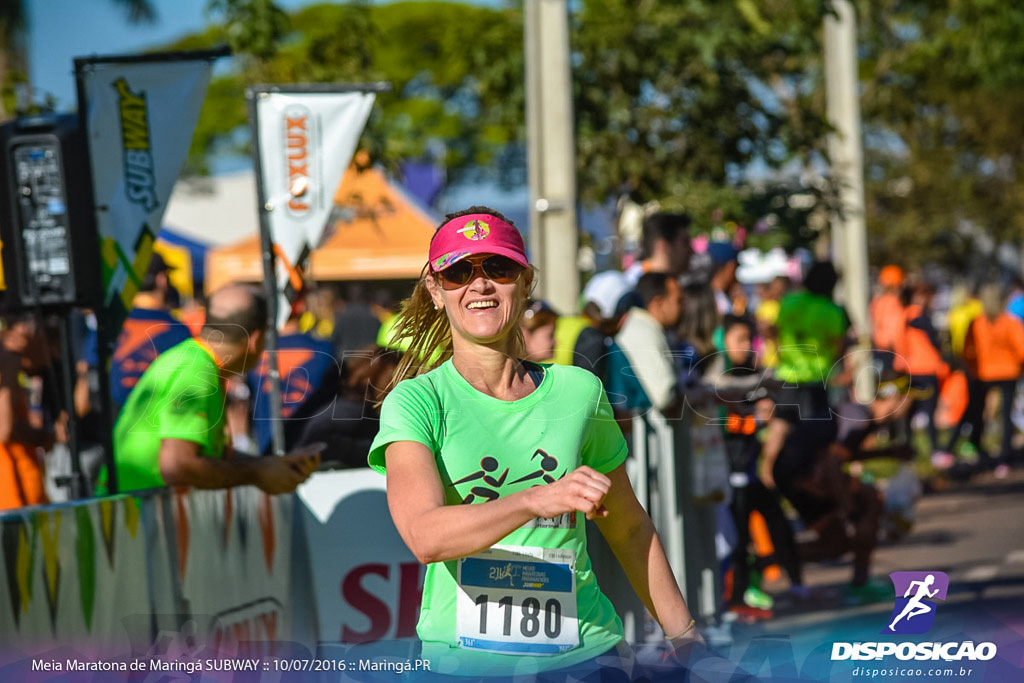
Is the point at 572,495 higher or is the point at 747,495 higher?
the point at 572,495

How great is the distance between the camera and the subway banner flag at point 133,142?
5.93m

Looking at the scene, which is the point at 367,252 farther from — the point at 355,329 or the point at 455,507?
the point at 455,507

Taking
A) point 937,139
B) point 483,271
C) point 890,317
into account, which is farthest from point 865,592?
point 937,139

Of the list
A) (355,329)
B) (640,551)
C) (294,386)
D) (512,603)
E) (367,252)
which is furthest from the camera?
(367,252)

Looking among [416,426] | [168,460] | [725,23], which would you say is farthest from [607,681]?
[725,23]

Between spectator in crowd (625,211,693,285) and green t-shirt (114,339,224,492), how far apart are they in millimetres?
3664

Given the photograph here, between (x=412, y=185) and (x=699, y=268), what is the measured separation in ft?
93.6

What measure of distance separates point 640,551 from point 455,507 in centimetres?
59

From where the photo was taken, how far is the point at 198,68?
6.29m

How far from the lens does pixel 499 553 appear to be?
9.64 feet

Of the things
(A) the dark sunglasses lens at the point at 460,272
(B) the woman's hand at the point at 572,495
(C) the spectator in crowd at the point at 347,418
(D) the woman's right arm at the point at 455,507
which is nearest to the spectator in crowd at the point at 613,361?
(C) the spectator in crowd at the point at 347,418

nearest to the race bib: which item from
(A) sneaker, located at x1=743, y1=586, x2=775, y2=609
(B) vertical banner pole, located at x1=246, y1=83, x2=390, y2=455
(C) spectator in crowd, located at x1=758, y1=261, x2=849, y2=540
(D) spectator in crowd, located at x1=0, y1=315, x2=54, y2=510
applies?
(D) spectator in crowd, located at x1=0, y1=315, x2=54, y2=510

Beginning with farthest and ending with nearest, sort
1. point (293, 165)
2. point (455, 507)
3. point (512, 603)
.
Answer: point (293, 165), point (512, 603), point (455, 507)

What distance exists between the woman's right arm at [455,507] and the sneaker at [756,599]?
236 inches
